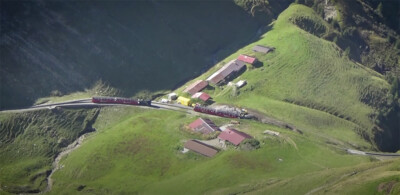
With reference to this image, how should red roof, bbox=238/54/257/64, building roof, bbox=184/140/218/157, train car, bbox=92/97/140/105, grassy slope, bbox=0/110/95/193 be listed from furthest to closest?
red roof, bbox=238/54/257/64 < train car, bbox=92/97/140/105 < building roof, bbox=184/140/218/157 < grassy slope, bbox=0/110/95/193

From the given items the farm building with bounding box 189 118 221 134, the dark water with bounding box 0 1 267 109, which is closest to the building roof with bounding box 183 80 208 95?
the dark water with bounding box 0 1 267 109

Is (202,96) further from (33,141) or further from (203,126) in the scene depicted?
(33,141)

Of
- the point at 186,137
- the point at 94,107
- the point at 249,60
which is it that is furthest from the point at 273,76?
the point at 94,107

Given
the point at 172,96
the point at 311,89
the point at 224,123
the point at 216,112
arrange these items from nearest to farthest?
1. the point at 224,123
2. the point at 216,112
3. the point at 172,96
4. the point at 311,89

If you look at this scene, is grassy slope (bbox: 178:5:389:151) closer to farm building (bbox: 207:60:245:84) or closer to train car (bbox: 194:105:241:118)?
farm building (bbox: 207:60:245:84)

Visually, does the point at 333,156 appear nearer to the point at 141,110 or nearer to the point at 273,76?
the point at 273,76

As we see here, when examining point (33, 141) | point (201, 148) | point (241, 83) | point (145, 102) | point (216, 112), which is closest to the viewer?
point (201, 148)

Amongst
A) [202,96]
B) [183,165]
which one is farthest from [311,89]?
[183,165]
